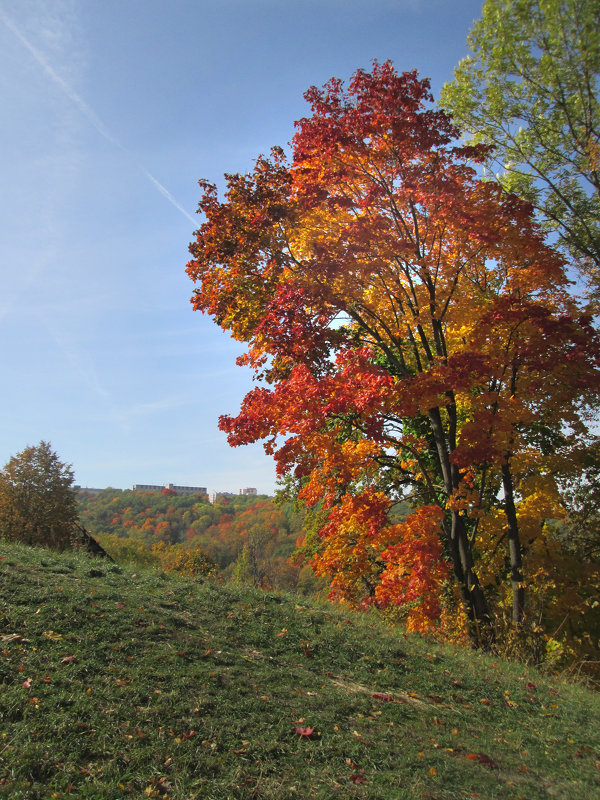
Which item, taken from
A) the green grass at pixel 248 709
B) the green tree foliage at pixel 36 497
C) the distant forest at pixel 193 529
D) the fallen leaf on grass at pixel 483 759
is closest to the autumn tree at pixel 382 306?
the green grass at pixel 248 709

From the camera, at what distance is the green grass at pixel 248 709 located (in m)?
3.39

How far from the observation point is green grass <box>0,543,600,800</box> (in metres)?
3.39

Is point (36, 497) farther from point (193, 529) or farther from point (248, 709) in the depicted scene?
point (193, 529)

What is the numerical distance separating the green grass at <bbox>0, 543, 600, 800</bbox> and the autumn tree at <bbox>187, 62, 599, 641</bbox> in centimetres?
205

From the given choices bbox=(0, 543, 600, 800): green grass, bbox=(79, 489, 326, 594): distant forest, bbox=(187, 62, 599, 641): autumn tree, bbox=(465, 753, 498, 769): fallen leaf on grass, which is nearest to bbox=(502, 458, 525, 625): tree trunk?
bbox=(187, 62, 599, 641): autumn tree

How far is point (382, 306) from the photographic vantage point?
35.1 ft

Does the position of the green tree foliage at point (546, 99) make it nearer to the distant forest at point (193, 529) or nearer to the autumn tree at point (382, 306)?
the autumn tree at point (382, 306)

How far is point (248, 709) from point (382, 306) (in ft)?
27.4

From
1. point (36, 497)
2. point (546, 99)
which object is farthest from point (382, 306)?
point (36, 497)

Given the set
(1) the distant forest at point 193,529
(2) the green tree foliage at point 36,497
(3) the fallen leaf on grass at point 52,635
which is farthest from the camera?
(1) the distant forest at point 193,529

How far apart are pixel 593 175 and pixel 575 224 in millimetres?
1768

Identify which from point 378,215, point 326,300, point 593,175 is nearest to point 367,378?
point 326,300

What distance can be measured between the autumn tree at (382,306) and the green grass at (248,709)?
6.72 ft

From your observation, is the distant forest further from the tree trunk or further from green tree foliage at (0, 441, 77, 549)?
the tree trunk
